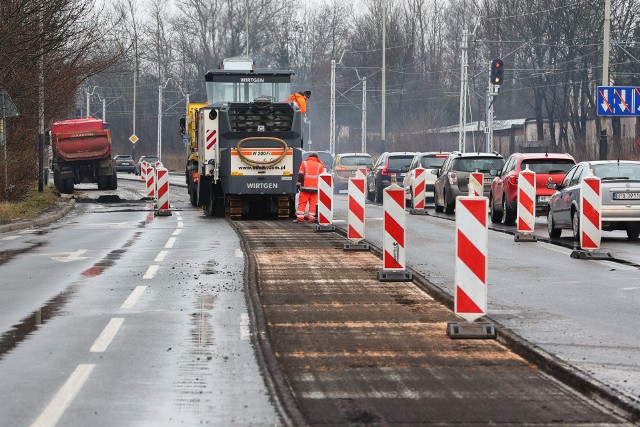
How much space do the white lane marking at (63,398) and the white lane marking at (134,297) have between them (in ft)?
12.5

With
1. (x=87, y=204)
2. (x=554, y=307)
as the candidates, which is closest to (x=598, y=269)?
(x=554, y=307)

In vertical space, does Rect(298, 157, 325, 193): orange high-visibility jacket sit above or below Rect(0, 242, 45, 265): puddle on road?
above

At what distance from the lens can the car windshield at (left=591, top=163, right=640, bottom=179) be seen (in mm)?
23819

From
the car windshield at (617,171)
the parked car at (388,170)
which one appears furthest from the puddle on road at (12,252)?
the parked car at (388,170)

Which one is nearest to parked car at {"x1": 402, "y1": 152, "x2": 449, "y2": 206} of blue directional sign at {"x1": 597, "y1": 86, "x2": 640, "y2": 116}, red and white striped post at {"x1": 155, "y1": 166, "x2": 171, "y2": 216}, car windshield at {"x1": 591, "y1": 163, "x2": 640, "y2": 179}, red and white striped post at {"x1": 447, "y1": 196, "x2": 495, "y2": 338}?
blue directional sign at {"x1": 597, "y1": 86, "x2": 640, "y2": 116}

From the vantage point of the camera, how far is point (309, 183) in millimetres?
27922

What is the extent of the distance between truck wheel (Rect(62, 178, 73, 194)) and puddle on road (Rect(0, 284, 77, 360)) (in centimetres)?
3925

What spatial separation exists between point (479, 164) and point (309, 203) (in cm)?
660

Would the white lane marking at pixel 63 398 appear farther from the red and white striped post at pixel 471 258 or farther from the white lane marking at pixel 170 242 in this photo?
the white lane marking at pixel 170 242

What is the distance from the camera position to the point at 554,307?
43.4 ft

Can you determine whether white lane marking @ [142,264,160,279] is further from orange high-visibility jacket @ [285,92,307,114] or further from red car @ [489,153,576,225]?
orange high-visibility jacket @ [285,92,307,114]

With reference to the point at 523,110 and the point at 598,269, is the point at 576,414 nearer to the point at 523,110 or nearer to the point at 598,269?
the point at 598,269

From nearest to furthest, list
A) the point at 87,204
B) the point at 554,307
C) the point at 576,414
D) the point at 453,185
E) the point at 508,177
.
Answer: the point at 576,414
the point at 554,307
the point at 508,177
the point at 453,185
the point at 87,204

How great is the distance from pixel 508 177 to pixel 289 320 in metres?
17.5
